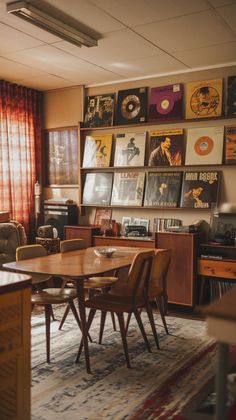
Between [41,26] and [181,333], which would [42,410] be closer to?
[181,333]

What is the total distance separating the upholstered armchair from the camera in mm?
4641

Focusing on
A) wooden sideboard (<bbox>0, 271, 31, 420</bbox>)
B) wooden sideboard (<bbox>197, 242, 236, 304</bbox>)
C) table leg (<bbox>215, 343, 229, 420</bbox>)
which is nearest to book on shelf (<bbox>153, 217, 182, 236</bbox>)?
wooden sideboard (<bbox>197, 242, 236, 304</bbox>)

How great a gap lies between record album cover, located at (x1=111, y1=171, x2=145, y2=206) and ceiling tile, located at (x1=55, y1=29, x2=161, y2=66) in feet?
4.67

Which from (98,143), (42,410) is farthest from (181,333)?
(98,143)

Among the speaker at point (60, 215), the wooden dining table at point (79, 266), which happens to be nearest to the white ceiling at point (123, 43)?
the speaker at point (60, 215)

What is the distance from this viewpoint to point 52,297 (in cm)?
346

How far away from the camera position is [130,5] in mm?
3307

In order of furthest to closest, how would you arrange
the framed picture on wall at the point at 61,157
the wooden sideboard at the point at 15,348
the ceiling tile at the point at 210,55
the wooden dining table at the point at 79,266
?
the framed picture on wall at the point at 61,157 < the ceiling tile at the point at 210,55 < the wooden dining table at the point at 79,266 < the wooden sideboard at the point at 15,348

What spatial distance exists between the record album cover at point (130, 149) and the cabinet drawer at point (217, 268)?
148 centimetres

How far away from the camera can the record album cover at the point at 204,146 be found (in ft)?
15.8

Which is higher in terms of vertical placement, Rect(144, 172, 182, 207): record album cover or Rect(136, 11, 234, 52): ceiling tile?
Rect(136, 11, 234, 52): ceiling tile

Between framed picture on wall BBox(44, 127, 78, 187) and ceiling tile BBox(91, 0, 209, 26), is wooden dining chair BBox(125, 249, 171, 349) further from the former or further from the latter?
framed picture on wall BBox(44, 127, 78, 187)

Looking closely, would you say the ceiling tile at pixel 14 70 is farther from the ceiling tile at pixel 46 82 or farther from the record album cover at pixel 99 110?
the record album cover at pixel 99 110

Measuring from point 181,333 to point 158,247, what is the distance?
1089mm
